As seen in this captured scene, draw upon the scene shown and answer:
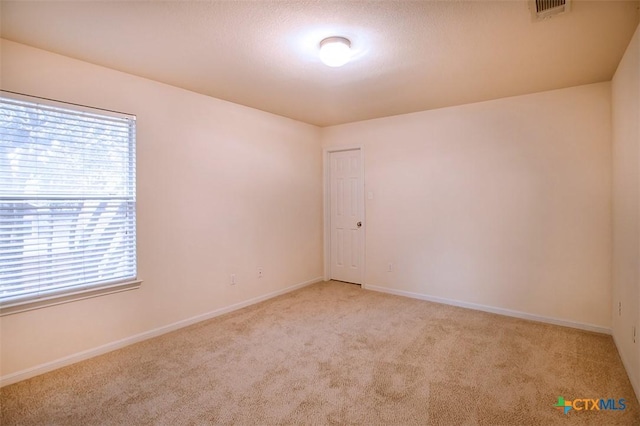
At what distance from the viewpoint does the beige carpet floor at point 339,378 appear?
1.96 meters

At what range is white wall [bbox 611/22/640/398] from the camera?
218cm

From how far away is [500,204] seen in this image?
3.65 meters

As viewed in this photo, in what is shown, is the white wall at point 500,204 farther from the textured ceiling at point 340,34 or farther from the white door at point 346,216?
the textured ceiling at point 340,34

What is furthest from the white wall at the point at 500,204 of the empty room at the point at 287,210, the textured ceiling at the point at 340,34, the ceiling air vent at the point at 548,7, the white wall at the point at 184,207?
the ceiling air vent at the point at 548,7

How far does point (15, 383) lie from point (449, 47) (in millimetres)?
4017

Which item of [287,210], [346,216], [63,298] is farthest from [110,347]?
[346,216]

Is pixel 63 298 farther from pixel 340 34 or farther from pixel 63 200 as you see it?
pixel 340 34

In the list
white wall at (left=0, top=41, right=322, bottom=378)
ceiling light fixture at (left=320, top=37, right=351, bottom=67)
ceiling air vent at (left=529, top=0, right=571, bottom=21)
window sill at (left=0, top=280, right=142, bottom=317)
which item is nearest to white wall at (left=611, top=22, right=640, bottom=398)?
ceiling air vent at (left=529, top=0, right=571, bottom=21)

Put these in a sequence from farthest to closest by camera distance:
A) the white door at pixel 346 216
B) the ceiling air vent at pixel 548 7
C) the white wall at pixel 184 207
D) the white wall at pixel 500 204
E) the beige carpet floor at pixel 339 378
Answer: the white door at pixel 346 216 → the white wall at pixel 500 204 → the white wall at pixel 184 207 → the beige carpet floor at pixel 339 378 → the ceiling air vent at pixel 548 7

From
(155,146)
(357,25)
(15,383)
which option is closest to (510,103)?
(357,25)

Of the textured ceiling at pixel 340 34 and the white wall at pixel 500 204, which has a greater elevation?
the textured ceiling at pixel 340 34

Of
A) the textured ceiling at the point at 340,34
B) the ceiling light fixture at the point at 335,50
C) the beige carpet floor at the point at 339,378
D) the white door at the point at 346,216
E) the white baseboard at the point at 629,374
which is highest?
the textured ceiling at the point at 340,34

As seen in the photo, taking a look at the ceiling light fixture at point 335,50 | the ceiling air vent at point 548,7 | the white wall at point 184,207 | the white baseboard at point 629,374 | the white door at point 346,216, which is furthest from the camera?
the white door at point 346,216

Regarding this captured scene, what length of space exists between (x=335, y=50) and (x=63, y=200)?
7.89ft
